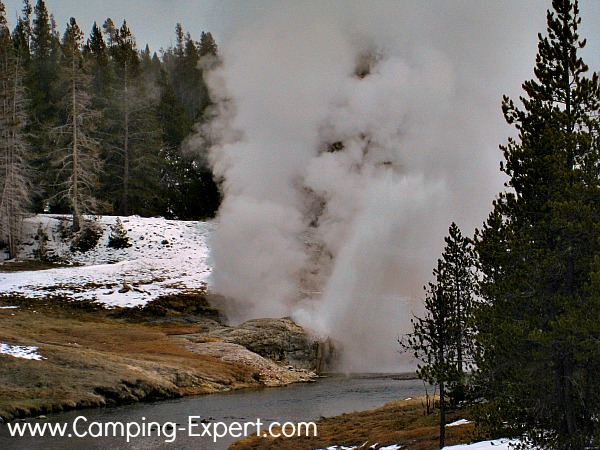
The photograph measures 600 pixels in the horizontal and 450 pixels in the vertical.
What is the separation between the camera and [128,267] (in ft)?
217

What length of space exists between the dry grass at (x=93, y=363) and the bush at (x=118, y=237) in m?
16.7

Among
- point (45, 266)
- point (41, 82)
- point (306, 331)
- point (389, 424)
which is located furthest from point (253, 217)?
point (41, 82)

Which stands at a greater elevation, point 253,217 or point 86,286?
point 253,217

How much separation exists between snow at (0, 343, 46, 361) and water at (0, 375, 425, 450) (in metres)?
7.21

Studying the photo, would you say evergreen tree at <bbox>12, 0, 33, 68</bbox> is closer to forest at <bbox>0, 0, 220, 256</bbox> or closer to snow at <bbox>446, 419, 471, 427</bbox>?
forest at <bbox>0, 0, 220, 256</bbox>

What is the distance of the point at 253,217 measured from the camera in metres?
62.3

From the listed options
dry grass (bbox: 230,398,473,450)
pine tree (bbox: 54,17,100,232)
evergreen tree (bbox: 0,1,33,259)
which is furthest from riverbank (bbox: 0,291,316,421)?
pine tree (bbox: 54,17,100,232)

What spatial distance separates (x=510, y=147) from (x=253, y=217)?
4675 cm

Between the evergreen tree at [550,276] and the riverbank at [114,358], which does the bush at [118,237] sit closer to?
the riverbank at [114,358]

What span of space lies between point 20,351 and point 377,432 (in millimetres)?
23952

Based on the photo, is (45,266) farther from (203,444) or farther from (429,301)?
(429,301)

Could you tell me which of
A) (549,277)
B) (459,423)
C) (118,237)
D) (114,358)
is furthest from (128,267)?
(549,277)

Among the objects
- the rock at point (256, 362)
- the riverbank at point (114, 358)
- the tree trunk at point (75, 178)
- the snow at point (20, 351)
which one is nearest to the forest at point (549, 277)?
the riverbank at point (114, 358)

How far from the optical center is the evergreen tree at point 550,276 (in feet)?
46.3
